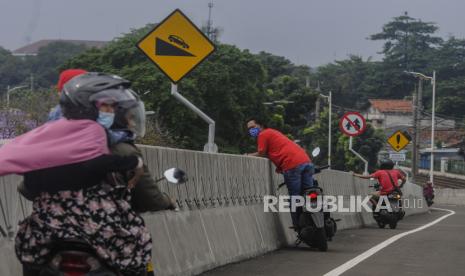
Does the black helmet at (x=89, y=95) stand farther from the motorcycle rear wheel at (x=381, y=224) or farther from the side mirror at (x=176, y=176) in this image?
the motorcycle rear wheel at (x=381, y=224)

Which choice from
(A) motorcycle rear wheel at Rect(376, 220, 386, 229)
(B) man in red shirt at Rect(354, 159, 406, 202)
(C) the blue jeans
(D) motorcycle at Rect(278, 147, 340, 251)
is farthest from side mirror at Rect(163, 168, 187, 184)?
(B) man in red shirt at Rect(354, 159, 406, 202)

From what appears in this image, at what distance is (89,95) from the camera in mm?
4902

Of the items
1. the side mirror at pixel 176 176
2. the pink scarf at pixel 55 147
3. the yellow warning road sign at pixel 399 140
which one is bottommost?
the side mirror at pixel 176 176

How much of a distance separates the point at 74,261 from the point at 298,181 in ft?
28.5

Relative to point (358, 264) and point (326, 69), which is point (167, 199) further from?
point (326, 69)

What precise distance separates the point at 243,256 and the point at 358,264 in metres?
1.33

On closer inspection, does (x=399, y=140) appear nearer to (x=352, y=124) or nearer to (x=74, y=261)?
(x=352, y=124)

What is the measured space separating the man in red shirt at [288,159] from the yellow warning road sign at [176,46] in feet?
5.22

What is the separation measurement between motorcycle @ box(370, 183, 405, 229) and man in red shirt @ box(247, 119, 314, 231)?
8.48 metres

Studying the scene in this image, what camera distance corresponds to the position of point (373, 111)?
447 feet

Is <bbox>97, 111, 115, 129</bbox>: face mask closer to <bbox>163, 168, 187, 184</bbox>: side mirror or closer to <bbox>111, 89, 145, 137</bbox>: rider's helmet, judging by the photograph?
<bbox>111, 89, 145, 137</bbox>: rider's helmet

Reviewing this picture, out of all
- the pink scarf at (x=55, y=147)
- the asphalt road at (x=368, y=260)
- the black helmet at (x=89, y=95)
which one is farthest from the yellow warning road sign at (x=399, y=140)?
the pink scarf at (x=55, y=147)

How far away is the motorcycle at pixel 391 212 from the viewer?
70.4 feet

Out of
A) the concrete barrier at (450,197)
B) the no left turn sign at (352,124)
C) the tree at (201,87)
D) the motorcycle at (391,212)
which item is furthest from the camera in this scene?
the concrete barrier at (450,197)
